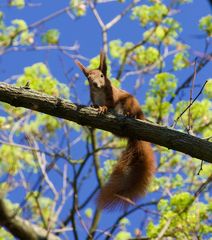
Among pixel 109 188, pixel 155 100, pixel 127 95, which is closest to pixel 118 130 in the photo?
pixel 109 188

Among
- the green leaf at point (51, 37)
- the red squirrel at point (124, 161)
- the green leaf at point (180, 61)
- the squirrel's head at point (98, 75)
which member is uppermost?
the green leaf at point (180, 61)

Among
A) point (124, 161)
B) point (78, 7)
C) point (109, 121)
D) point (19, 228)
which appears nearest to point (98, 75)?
point (124, 161)

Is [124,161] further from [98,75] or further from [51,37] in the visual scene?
[51,37]

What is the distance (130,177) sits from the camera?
506 cm

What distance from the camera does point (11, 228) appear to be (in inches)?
219

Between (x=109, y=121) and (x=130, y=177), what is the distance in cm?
105

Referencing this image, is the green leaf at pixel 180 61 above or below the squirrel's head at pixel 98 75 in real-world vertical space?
above

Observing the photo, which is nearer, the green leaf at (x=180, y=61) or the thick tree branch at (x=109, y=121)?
the thick tree branch at (x=109, y=121)

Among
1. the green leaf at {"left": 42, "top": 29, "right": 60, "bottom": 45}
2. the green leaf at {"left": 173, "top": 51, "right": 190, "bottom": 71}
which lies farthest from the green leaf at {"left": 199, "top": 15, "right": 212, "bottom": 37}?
the green leaf at {"left": 42, "top": 29, "right": 60, "bottom": 45}

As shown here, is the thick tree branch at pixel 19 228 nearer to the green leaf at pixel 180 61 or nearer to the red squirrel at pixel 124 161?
the red squirrel at pixel 124 161

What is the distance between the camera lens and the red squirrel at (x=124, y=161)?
4.80m

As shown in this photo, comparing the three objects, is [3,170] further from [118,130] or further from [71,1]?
[118,130]

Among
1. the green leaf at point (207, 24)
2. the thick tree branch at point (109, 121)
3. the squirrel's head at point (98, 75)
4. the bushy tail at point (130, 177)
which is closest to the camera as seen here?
the thick tree branch at point (109, 121)

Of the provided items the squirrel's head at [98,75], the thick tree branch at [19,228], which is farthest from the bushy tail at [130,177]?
the thick tree branch at [19,228]
